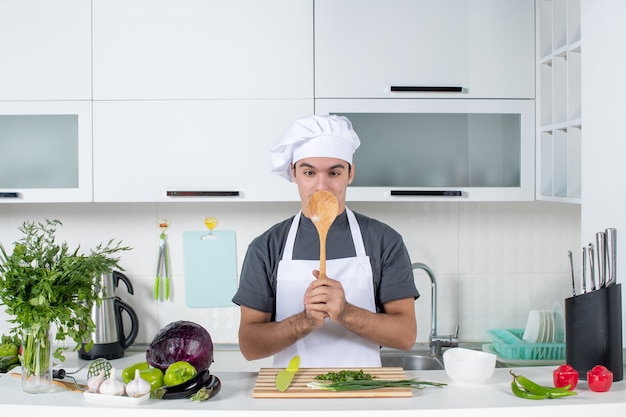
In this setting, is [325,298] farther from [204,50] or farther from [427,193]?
[204,50]

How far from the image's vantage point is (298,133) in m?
1.97

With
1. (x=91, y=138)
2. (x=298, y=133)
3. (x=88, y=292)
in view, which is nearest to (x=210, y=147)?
(x=91, y=138)

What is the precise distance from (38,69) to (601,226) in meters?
1.93

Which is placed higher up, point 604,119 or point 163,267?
point 604,119

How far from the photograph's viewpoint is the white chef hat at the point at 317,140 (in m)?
1.95

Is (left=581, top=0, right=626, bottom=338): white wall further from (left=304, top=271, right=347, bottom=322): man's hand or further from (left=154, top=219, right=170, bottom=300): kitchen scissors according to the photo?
(left=154, top=219, right=170, bottom=300): kitchen scissors

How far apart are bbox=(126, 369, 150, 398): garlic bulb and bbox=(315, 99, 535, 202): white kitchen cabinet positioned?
48.2 inches

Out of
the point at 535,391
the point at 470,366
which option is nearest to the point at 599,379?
the point at 535,391

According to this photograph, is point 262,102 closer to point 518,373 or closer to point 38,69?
point 38,69

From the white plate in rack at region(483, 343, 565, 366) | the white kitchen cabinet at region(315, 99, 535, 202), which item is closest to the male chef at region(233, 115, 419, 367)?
the white kitchen cabinet at region(315, 99, 535, 202)

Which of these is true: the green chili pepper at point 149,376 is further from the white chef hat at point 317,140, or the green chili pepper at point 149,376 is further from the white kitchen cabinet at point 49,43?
the white kitchen cabinet at point 49,43

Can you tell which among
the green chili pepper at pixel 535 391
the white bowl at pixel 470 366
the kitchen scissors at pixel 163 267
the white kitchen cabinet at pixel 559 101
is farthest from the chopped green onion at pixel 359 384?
the kitchen scissors at pixel 163 267

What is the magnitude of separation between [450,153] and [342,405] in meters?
1.34

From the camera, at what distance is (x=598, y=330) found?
1.77 m
